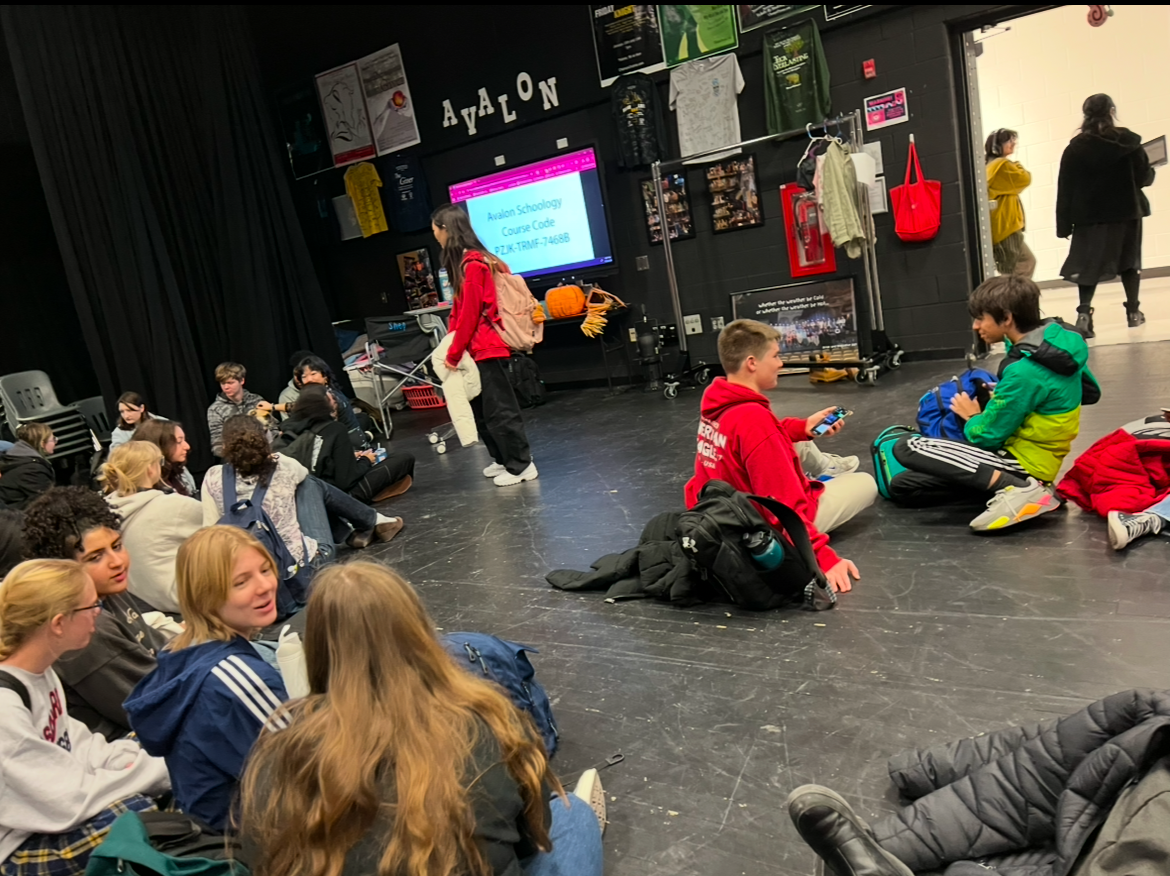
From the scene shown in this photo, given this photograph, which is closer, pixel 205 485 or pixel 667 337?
pixel 205 485

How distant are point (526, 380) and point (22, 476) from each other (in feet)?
14.4

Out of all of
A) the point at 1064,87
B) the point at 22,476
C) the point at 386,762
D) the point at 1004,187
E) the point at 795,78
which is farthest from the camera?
the point at 1064,87

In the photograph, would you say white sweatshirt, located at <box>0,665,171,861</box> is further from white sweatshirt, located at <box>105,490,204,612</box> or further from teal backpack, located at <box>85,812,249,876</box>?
white sweatshirt, located at <box>105,490,204,612</box>

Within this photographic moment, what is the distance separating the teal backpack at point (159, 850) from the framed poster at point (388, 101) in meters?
8.11

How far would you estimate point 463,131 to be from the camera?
8391 millimetres

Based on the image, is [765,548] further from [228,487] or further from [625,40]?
[625,40]

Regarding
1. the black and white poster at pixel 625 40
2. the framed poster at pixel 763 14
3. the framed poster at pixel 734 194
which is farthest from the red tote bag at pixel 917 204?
the black and white poster at pixel 625 40

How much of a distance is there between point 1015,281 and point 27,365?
8.92 meters

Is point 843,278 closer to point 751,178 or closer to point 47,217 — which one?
point 751,178

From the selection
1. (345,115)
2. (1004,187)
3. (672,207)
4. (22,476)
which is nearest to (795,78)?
(672,207)

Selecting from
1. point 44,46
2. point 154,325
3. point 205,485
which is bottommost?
point 205,485

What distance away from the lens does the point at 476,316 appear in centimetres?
499

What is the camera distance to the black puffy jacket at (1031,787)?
141cm

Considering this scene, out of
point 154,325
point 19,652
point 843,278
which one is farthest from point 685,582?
point 154,325
